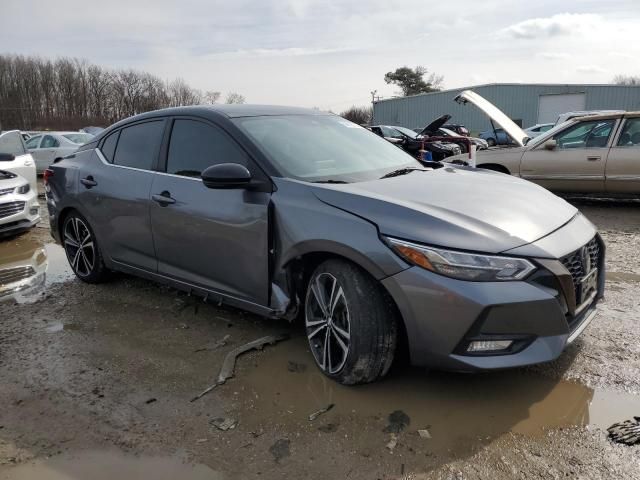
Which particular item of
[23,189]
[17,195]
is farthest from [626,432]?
[23,189]

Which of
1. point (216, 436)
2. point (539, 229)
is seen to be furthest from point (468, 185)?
point (216, 436)

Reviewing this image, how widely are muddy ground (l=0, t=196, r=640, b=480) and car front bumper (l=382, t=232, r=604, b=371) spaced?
36cm

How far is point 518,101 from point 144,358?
42255 mm

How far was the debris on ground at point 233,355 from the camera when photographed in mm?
3166

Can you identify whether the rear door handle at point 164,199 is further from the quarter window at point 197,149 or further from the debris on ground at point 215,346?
the debris on ground at point 215,346

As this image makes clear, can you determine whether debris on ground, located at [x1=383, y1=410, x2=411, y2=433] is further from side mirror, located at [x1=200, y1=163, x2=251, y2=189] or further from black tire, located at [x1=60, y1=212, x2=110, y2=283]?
black tire, located at [x1=60, y1=212, x2=110, y2=283]

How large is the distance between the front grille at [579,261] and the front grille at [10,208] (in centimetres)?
714

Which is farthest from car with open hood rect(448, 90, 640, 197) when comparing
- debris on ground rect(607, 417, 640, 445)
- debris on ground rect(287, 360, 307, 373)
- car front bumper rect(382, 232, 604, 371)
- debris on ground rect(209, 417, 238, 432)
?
debris on ground rect(209, 417, 238, 432)

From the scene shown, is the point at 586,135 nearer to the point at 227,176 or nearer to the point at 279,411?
the point at 227,176

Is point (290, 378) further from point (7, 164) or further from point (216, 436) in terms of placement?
point (7, 164)

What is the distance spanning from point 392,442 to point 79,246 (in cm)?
377

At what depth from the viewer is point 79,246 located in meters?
5.09

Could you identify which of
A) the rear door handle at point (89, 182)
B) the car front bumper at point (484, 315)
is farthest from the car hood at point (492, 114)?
the car front bumper at point (484, 315)

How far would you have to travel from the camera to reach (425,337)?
8.70ft
